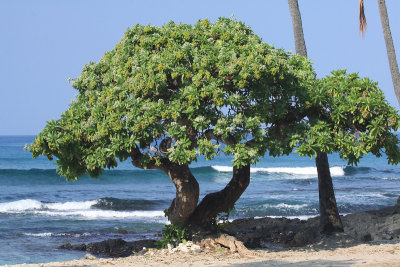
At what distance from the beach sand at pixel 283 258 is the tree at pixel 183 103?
4.82 ft

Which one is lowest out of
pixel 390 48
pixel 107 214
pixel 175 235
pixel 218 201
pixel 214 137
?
pixel 107 214

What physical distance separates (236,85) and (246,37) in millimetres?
1571

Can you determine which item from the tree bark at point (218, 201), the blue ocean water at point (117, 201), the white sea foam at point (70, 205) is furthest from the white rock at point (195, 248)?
the white sea foam at point (70, 205)

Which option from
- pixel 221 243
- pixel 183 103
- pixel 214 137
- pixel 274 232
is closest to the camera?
pixel 183 103

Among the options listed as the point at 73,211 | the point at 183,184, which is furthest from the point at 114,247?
the point at 73,211

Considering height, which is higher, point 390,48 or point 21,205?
point 390,48

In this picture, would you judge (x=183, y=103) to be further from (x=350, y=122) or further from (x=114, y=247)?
(x=114, y=247)

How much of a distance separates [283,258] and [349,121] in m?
3.02

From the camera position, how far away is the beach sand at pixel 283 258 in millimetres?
10602

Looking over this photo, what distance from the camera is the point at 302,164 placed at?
6384cm

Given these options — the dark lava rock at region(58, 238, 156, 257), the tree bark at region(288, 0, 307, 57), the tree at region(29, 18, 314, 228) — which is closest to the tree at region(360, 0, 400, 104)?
the tree bark at region(288, 0, 307, 57)

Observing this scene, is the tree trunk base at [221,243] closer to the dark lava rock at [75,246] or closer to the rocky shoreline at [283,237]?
the rocky shoreline at [283,237]

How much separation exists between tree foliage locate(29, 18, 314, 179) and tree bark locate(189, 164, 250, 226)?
5.31ft

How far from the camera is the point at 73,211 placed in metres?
25.6
